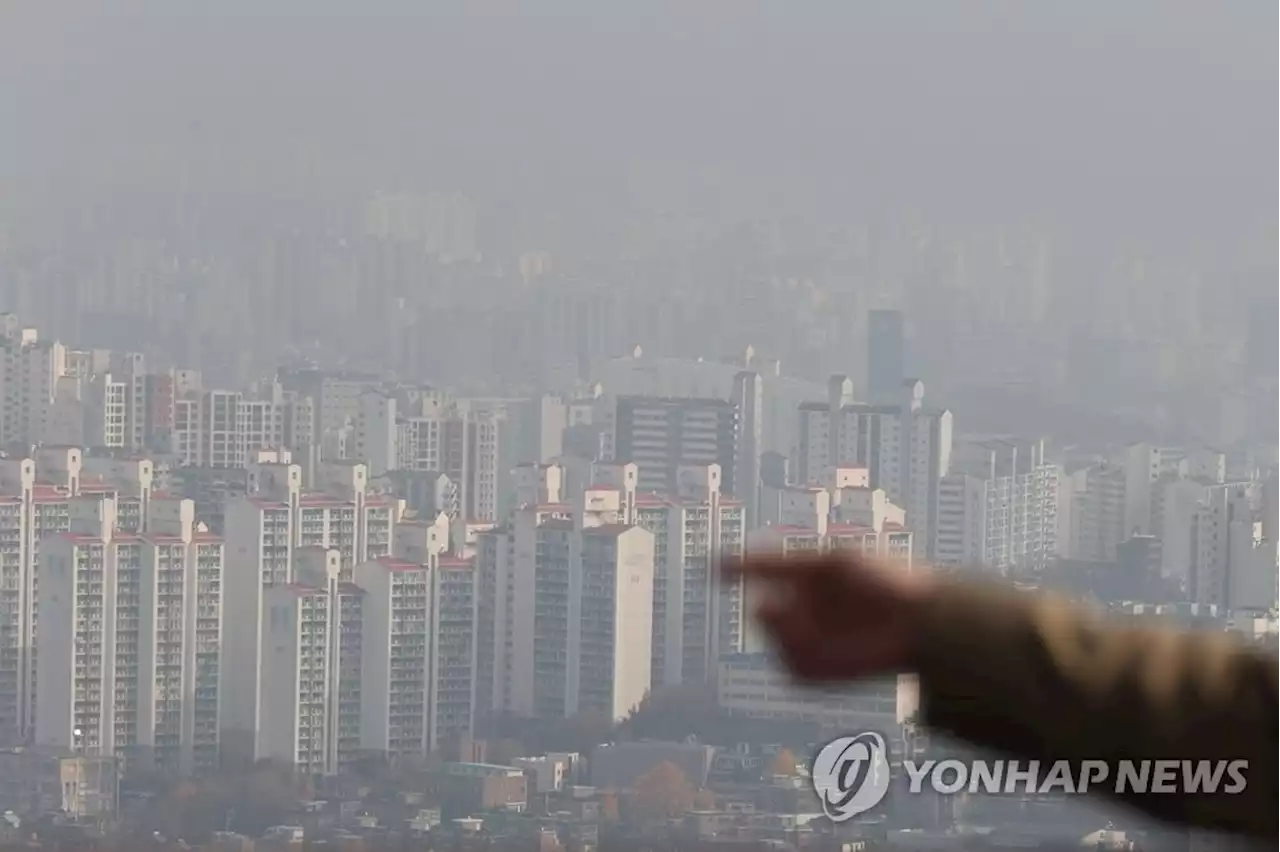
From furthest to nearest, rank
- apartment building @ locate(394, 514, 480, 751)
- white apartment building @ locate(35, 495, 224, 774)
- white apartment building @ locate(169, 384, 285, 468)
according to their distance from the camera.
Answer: white apartment building @ locate(169, 384, 285, 468)
white apartment building @ locate(35, 495, 224, 774)
apartment building @ locate(394, 514, 480, 751)

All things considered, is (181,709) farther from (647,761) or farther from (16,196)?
(16,196)

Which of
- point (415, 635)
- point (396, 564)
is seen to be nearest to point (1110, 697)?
point (396, 564)

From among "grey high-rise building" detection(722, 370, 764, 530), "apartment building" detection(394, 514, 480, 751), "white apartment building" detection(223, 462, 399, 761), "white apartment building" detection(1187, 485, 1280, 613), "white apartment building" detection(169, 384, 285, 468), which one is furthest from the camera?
"white apartment building" detection(169, 384, 285, 468)

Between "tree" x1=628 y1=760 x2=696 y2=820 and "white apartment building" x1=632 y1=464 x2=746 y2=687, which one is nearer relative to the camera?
"tree" x1=628 y1=760 x2=696 y2=820

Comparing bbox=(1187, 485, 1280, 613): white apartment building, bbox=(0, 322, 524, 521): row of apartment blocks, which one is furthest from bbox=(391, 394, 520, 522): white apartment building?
bbox=(1187, 485, 1280, 613): white apartment building

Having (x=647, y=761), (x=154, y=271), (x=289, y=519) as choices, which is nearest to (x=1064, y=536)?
(x=647, y=761)

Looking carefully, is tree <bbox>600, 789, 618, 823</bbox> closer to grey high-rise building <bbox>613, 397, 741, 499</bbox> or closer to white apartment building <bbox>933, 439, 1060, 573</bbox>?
grey high-rise building <bbox>613, 397, 741, 499</bbox>
